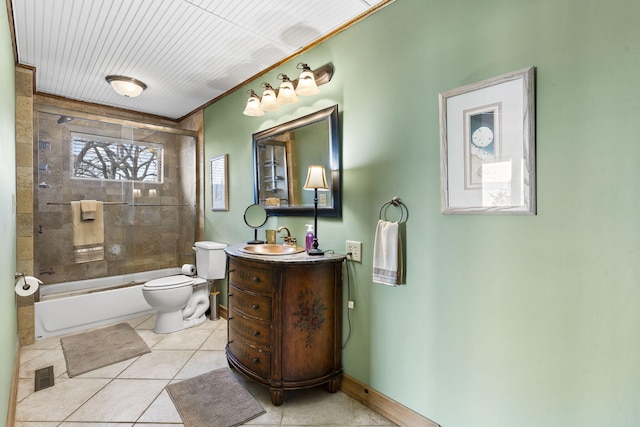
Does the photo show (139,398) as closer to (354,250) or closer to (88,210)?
(354,250)

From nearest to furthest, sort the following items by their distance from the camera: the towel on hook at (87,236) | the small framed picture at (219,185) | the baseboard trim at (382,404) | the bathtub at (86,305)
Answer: the baseboard trim at (382,404)
the bathtub at (86,305)
the towel on hook at (87,236)
the small framed picture at (219,185)

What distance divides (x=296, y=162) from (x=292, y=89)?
528 millimetres

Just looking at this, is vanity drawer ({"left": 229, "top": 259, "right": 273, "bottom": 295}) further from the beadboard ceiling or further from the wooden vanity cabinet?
the beadboard ceiling

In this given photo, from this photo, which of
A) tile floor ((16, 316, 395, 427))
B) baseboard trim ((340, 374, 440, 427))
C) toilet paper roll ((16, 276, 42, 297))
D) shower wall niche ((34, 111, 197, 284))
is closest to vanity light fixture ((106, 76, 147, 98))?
shower wall niche ((34, 111, 197, 284))

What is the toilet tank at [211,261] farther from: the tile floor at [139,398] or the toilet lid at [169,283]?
the tile floor at [139,398]

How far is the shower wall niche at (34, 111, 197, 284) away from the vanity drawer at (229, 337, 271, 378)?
6.92 feet

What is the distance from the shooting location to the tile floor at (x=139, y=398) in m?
1.67

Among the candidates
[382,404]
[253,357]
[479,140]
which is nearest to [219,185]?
[253,357]

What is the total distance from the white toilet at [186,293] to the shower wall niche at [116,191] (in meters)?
0.76

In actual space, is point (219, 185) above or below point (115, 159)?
below

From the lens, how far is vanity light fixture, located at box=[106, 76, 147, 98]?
2.78 m

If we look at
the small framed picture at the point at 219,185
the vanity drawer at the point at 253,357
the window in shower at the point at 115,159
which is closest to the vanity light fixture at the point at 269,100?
the small framed picture at the point at 219,185

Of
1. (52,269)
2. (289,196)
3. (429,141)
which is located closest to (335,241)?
(289,196)

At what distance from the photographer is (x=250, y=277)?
190 cm
